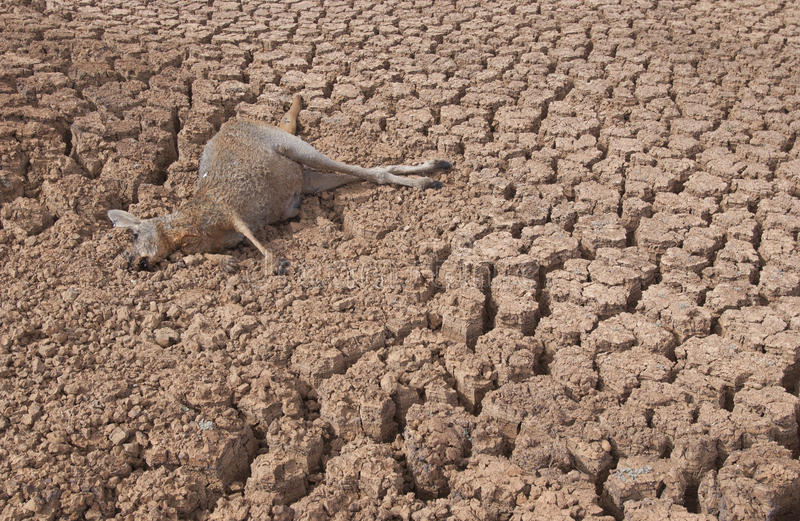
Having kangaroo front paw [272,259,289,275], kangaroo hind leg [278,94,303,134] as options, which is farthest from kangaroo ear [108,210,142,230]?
kangaroo hind leg [278,94,303,134]

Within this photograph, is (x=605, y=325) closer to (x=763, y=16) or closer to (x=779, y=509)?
(x=779, y=509)

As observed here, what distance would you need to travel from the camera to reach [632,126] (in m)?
4.00

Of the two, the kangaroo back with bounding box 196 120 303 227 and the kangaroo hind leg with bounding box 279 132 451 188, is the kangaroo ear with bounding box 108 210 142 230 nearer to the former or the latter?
Answer: the kangaroo back with bounding box 196 120 303 227

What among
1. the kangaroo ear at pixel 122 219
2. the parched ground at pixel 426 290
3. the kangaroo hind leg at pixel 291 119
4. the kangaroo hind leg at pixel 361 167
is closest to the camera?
the parched ground at pixel 426 290

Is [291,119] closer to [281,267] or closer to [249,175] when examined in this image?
[249,175]

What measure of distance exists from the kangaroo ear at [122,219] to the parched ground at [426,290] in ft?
0.39

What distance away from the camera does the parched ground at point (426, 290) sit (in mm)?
2303

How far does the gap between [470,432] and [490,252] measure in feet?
3.22

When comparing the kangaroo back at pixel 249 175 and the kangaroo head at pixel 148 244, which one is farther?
the kangaroo back at pixel 249 175

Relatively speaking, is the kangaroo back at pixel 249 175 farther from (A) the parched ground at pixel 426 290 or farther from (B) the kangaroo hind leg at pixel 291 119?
(B) the kangaroo hind leg at pixel 291 119

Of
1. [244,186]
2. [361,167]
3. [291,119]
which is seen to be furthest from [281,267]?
[291,119]

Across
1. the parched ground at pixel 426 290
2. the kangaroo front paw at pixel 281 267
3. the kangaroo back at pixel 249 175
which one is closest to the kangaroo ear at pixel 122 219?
the parched ground at pixel 426 290

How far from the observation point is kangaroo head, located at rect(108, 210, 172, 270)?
3189mm

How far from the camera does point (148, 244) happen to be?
3211 millimetres
